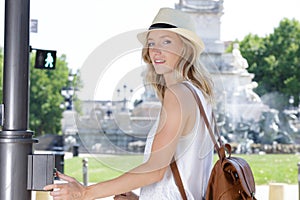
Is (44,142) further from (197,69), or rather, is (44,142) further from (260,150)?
(197,69)

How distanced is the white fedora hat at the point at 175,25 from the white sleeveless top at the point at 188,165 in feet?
0.80

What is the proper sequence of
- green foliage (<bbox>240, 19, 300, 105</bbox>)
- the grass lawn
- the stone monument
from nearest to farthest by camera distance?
the grass lawn, the stone monument, green foliage (<bbox>240, 19, 300, 105</bbox>)

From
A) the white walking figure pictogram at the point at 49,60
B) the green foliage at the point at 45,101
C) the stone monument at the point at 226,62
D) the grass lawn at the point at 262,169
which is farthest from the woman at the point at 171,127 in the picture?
the green foliage at the point at 45,101

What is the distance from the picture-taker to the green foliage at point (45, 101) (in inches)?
1487

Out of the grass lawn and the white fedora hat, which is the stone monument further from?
the white fedora hat

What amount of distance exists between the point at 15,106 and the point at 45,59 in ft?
14.0

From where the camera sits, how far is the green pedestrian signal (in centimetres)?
676

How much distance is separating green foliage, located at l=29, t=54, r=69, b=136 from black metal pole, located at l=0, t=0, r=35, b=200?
1352 inches

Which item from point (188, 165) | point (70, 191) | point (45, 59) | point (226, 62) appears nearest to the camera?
point (70, 191)

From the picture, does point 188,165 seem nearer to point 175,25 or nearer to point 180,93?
point 180,93

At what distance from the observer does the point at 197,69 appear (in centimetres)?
266

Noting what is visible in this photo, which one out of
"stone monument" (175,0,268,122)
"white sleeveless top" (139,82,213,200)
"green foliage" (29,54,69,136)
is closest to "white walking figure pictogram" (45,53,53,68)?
"white sleeveless top" (139,82,213,200)

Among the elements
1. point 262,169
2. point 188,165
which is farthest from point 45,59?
point 262,169

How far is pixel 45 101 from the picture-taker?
38.8 metres
